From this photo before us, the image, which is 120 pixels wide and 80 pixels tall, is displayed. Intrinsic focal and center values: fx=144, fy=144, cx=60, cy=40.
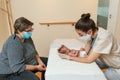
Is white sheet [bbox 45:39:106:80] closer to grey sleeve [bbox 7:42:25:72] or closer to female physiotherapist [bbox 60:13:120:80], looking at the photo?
female physiotherapist [bbox 60:13:120:80]

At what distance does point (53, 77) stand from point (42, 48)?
5.68 feet

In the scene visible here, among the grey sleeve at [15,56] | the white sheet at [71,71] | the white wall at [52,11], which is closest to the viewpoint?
the white sheet at [71,71]

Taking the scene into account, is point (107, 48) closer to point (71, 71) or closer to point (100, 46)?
point (100, 46)

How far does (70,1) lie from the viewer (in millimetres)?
2637

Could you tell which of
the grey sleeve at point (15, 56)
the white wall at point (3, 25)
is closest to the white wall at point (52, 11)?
the white wall at point (3, 25)

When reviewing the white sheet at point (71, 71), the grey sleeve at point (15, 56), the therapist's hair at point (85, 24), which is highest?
the therapist's hair at point (85, 24)

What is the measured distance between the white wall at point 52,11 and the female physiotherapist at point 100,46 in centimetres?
125

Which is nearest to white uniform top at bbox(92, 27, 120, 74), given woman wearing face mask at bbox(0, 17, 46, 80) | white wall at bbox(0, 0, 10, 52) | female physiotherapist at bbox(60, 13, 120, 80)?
female physiotherapist at bbox(60, 13, 120, 80)

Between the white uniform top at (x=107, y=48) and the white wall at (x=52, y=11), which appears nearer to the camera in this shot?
the white uniform top at (x=107, y=48)

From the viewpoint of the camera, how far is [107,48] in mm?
1403

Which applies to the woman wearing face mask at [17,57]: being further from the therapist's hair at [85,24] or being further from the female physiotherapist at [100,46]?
the therapist's hair at [85,24]

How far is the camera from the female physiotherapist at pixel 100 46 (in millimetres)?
1397

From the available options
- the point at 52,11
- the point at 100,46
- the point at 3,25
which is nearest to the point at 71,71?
the point at 100,46

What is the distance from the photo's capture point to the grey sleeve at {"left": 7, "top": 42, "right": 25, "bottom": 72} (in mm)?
1385
